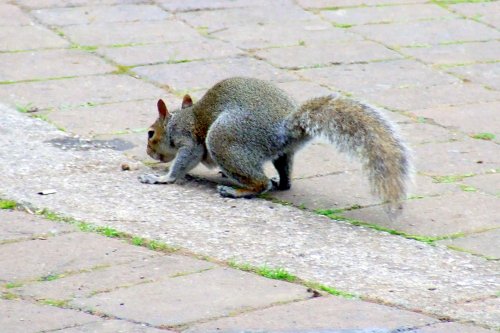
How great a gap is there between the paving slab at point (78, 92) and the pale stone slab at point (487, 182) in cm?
227

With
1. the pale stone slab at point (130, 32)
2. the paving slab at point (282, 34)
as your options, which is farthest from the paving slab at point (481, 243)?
the pale stone slab at point (130, 32)

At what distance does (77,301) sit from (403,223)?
5.93 ft

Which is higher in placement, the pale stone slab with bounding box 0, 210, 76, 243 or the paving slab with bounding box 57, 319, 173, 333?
the paving slab with bounding box 57, 319, 173, 333

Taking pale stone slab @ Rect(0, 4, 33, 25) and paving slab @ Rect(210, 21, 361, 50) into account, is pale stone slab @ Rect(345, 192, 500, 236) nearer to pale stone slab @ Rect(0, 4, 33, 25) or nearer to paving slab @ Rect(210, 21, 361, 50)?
paving slab @ Rect(210, 21, 361, 50)

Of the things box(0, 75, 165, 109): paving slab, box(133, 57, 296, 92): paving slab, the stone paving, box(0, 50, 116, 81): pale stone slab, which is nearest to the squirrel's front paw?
the stone paving

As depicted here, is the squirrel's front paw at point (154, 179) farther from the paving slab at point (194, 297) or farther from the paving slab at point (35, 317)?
the paving slab at point (35, 317)

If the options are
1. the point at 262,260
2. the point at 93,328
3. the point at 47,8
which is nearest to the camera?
the point at 93,328

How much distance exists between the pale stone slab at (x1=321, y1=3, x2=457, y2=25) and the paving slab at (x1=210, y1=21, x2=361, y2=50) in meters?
0.26

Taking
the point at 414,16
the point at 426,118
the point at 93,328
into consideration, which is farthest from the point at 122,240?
the point at 414,16

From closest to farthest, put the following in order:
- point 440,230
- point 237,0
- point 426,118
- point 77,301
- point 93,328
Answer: point 93,328 → point 77,301 → point 440,230 → point 426,118 → point 237,0

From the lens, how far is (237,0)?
9.62 m

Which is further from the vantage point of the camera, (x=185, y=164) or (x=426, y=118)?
(x=426, y=118)

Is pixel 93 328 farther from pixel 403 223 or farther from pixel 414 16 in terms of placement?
pixel 414 16

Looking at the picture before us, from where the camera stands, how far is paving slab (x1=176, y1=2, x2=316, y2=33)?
29.4ft
